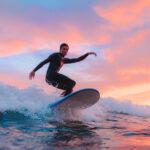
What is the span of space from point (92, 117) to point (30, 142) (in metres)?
6.31

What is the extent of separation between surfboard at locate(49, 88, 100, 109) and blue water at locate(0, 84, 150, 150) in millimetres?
271

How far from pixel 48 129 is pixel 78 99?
332 centimetres

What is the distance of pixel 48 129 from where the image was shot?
31.4 feet

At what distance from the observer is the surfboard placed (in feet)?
40.5

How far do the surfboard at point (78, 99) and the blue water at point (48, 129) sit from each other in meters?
0.27

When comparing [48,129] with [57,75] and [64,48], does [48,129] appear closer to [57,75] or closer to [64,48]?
[57,75]

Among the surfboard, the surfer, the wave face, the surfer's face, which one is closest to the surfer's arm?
the surfer

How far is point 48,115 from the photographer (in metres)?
12.4

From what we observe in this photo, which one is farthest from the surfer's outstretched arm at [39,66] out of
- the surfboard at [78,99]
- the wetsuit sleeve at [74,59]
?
the surfboard at [78,99]

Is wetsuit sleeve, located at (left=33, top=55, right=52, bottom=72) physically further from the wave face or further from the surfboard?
the wave face

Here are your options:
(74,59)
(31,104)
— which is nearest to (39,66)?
(74,59)

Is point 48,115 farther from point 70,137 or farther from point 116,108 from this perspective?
point 116,108

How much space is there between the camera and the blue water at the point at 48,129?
7.66 meters

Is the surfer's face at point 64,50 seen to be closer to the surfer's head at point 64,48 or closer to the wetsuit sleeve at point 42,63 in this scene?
the surfer's head at point 64,48
